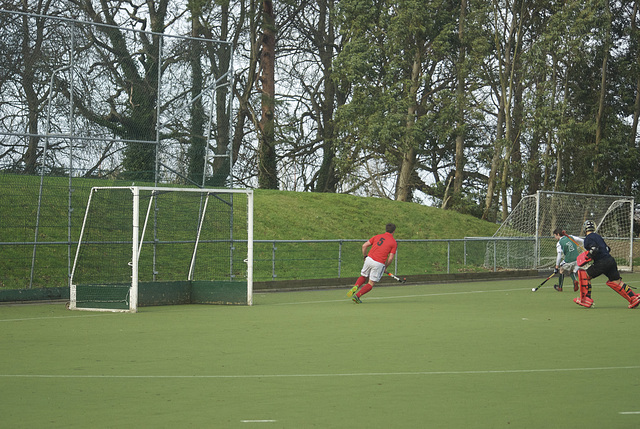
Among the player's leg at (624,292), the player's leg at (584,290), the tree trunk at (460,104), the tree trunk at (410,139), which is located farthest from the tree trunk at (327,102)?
the player's leg at (624,292)

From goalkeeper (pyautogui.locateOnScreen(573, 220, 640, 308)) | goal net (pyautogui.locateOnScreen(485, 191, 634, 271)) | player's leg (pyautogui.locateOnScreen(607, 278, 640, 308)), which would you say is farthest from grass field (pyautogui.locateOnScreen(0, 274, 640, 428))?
goal net (pyautogui.locateOnScreen(485, 191, 634, 271))

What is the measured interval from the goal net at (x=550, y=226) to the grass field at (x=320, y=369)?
606 inches

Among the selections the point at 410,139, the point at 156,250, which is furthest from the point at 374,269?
the point at 410,139

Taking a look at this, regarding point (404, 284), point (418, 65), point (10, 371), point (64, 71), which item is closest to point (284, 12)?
point (418, 65)

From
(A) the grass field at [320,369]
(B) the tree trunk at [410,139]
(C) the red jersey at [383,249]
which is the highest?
(B) the tree trunk at [410,139]

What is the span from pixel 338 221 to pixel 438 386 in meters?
26.7

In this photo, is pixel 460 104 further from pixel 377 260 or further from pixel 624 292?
pixel 624 292

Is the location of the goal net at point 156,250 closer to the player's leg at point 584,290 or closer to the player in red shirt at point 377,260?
the player in red shirt at point 377,260

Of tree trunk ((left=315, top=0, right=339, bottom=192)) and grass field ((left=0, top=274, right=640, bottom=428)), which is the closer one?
grass field ((left=0, top=274, right=640, bottom=428))

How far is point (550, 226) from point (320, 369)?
2729cm

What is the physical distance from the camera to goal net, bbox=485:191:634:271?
3275 centimetres

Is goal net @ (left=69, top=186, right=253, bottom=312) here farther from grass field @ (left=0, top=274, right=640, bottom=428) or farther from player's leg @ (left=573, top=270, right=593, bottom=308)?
player's leg @ (left=573, top=270, right=593, bottom=308)

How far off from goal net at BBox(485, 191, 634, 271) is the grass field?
15387 millimetres

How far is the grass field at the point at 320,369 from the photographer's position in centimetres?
720
